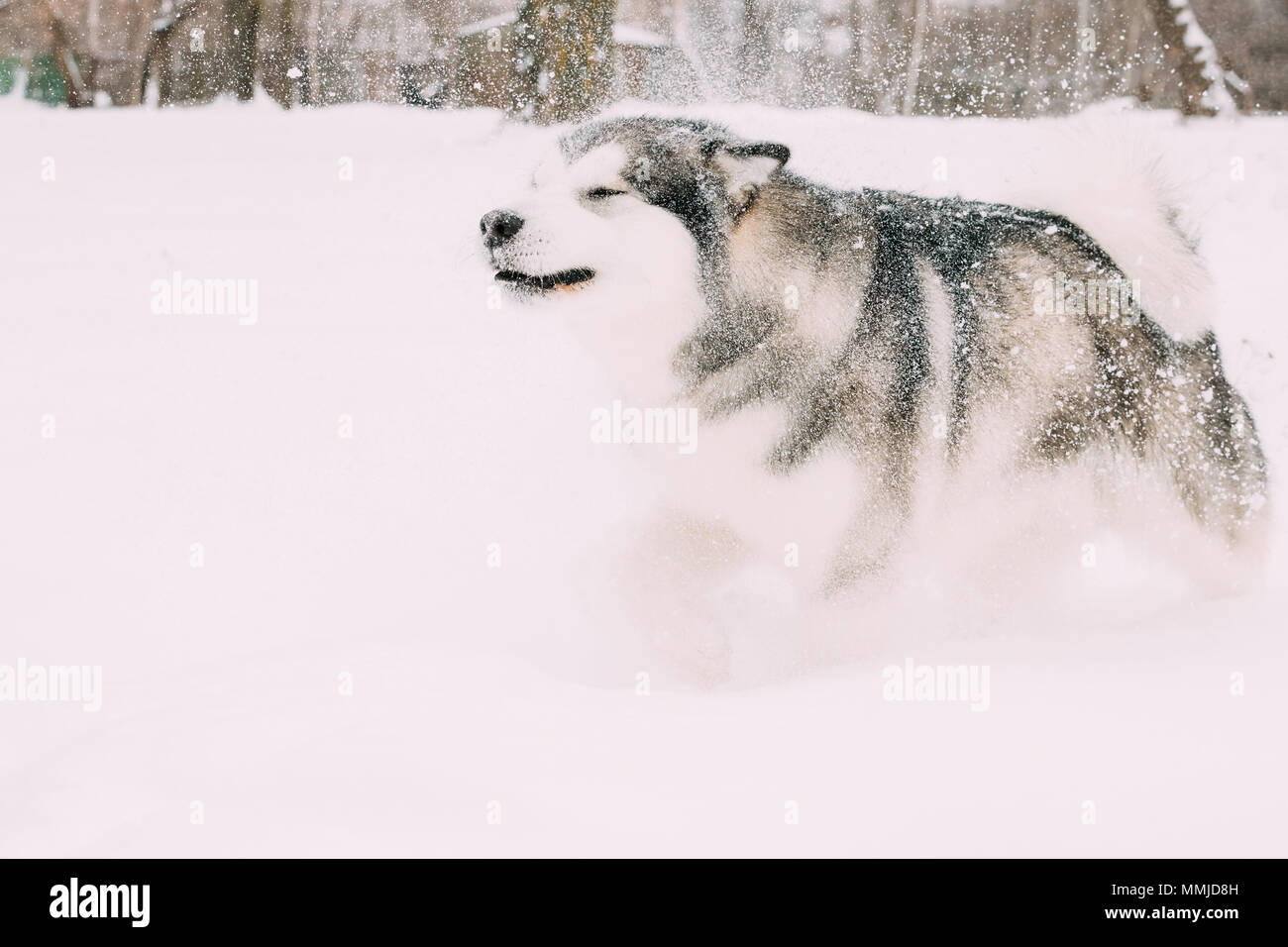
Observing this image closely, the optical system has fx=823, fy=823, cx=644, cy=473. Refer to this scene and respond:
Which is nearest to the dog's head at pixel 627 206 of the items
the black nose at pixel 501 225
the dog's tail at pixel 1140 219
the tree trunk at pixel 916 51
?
the black nose at pixel 501 225

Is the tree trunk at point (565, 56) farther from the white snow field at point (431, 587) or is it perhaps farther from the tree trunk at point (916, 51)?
the tree trunk at point (916, 51)

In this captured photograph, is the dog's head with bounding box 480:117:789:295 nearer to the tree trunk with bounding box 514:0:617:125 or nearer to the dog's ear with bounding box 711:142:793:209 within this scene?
the dog's ear with bounding box 711:142:793:209

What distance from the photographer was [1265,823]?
148 centimetres

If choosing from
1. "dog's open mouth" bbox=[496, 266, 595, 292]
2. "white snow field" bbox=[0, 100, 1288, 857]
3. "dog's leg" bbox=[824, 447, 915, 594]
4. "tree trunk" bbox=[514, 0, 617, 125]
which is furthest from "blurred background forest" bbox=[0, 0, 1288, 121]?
"dog's leg" bbox=[824, 447, 915, 594]

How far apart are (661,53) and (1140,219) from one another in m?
1.49

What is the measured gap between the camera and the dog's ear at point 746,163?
6.14 ft

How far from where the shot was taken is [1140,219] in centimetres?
218

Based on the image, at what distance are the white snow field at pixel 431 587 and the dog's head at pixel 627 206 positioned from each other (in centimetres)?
28

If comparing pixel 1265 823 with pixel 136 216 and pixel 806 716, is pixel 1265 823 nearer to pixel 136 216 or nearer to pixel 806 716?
pixel 806 716

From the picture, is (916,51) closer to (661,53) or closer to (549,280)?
(661,53)

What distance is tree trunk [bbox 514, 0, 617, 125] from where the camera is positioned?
2.62 m

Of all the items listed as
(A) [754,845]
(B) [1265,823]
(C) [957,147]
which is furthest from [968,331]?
(A) [754,845]

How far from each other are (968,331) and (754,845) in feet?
4.38

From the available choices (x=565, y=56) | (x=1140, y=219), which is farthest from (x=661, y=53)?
(x=1140, y=219)
